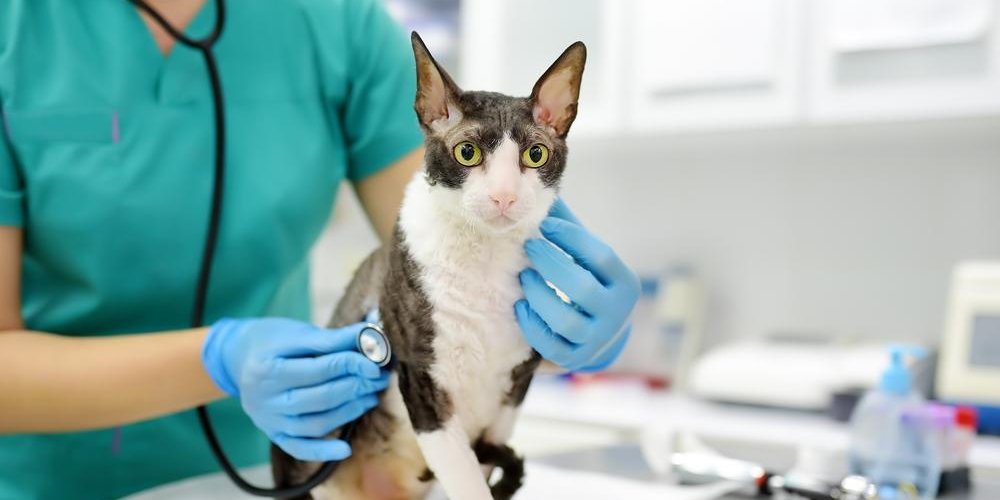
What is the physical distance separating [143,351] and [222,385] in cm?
9

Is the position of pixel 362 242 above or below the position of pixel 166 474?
above

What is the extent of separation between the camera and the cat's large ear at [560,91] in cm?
65

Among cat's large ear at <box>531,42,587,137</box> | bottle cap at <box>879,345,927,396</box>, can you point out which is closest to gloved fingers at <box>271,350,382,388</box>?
cat's large ear at <box>531,42,587,137</box>

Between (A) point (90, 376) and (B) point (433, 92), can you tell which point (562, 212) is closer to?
(B) point (433, 92)

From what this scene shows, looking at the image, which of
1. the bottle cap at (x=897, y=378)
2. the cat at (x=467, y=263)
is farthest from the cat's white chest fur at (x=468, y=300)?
the bottle cap at (x=897, y=378)

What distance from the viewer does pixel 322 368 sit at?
2.55ft

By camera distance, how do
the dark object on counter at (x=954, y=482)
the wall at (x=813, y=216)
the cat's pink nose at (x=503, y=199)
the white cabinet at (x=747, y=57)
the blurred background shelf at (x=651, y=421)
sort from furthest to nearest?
1. the wall at (x=813, y=216)
2. the white cabinet at (x=747, y=57)
3. the blurred background shelf at (x=651, y=421)
4. the dark object on counter at (x=954, y=482)
5. the cat's pink nose at (x=503, y=199)

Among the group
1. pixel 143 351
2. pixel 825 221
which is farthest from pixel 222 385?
pixel 825 221

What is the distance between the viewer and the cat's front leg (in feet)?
2.24

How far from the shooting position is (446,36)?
7.72ft

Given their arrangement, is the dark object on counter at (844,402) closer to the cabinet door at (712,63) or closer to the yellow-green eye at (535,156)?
the cabinet door at (712,63)

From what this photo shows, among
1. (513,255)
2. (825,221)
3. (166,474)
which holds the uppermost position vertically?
(825,221)

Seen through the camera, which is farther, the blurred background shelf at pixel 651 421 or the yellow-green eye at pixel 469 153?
the blurred background shelf at pixel 651 421

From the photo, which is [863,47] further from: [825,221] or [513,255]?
[513,255]
